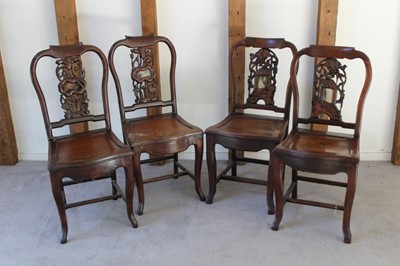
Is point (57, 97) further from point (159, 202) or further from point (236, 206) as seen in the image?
point (236, 206)

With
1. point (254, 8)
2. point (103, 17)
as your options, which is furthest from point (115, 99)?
point (254, 8)

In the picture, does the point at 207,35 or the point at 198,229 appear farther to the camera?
the point at 207,35

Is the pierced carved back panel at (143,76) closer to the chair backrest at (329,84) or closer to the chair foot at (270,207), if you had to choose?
the chair backrest at (329,84)

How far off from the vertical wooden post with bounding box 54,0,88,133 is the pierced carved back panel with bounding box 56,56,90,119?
1.60 feet

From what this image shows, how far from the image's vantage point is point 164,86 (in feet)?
11.4

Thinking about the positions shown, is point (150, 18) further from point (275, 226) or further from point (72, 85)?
point (275, 226)

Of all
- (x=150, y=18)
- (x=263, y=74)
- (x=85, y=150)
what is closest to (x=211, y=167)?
(x=263, y=74)

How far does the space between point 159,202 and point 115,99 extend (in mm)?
955

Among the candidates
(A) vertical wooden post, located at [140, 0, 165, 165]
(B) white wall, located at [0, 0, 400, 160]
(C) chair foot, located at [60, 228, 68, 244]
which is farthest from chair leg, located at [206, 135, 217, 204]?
(C) chair foot, located at [60, 228, 68, 244]

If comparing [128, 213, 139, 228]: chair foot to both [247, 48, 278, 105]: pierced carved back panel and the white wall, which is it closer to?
the white wall

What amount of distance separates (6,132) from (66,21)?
3.45ft

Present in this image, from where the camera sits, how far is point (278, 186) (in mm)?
2604

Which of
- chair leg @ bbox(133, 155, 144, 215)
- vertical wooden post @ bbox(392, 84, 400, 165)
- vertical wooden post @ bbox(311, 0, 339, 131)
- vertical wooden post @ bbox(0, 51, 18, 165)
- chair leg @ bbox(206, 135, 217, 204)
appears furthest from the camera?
vertical wooden post @ bbox(0, 51, 18, 165)

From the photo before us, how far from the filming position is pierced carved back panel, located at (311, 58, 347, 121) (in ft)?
8.79
